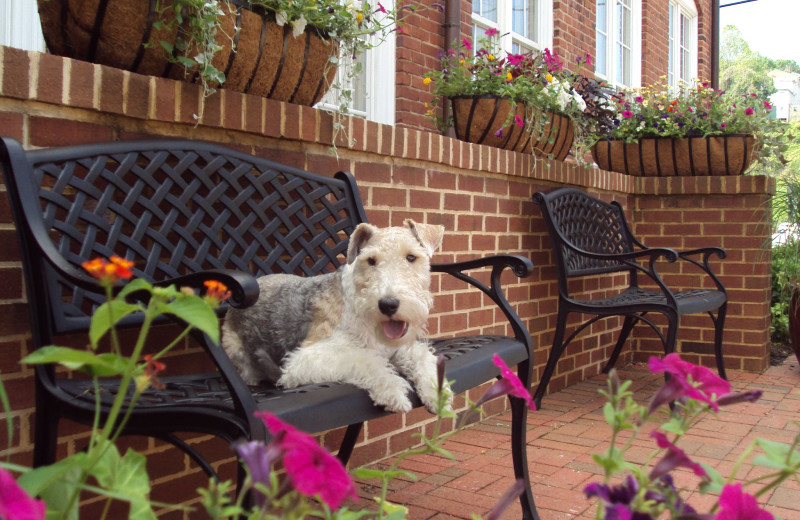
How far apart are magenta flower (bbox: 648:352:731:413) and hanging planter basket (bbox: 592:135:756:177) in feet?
18.8

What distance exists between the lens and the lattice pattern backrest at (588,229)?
16.0 ft

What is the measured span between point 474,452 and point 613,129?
363 cm

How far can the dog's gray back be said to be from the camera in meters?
2.37

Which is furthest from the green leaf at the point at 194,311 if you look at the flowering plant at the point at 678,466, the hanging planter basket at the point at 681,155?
the hanging planter basket at the point at 681,155

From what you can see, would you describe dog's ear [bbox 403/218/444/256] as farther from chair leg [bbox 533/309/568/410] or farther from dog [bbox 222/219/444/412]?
chair leg [bbox 533/309/568/410]

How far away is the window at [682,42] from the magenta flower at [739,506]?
12.3m

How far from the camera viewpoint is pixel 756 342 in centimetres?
590

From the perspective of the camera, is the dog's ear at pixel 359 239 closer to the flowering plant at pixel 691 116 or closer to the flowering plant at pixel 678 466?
the flowering plant at pixel 678 466

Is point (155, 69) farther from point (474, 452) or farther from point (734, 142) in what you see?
point (734, 142)

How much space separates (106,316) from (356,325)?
4.96ft

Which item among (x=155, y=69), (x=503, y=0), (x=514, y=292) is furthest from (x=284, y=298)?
(x=503, y=0)

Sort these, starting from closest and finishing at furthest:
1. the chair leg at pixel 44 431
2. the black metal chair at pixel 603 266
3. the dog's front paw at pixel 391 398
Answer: the chair leg at pixel 44 431
the dog's front paw at pixel 391 398
the black metal chair at pixel 603 266

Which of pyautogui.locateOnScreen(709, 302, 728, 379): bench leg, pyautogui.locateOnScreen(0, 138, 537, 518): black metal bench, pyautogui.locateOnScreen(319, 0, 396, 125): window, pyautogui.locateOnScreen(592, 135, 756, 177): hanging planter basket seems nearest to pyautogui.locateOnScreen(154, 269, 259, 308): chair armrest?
pyautogui.locateOnScreen(0, 138, 537, 518): black metal bench

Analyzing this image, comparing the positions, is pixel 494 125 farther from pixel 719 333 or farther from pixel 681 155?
pixel 719 333
